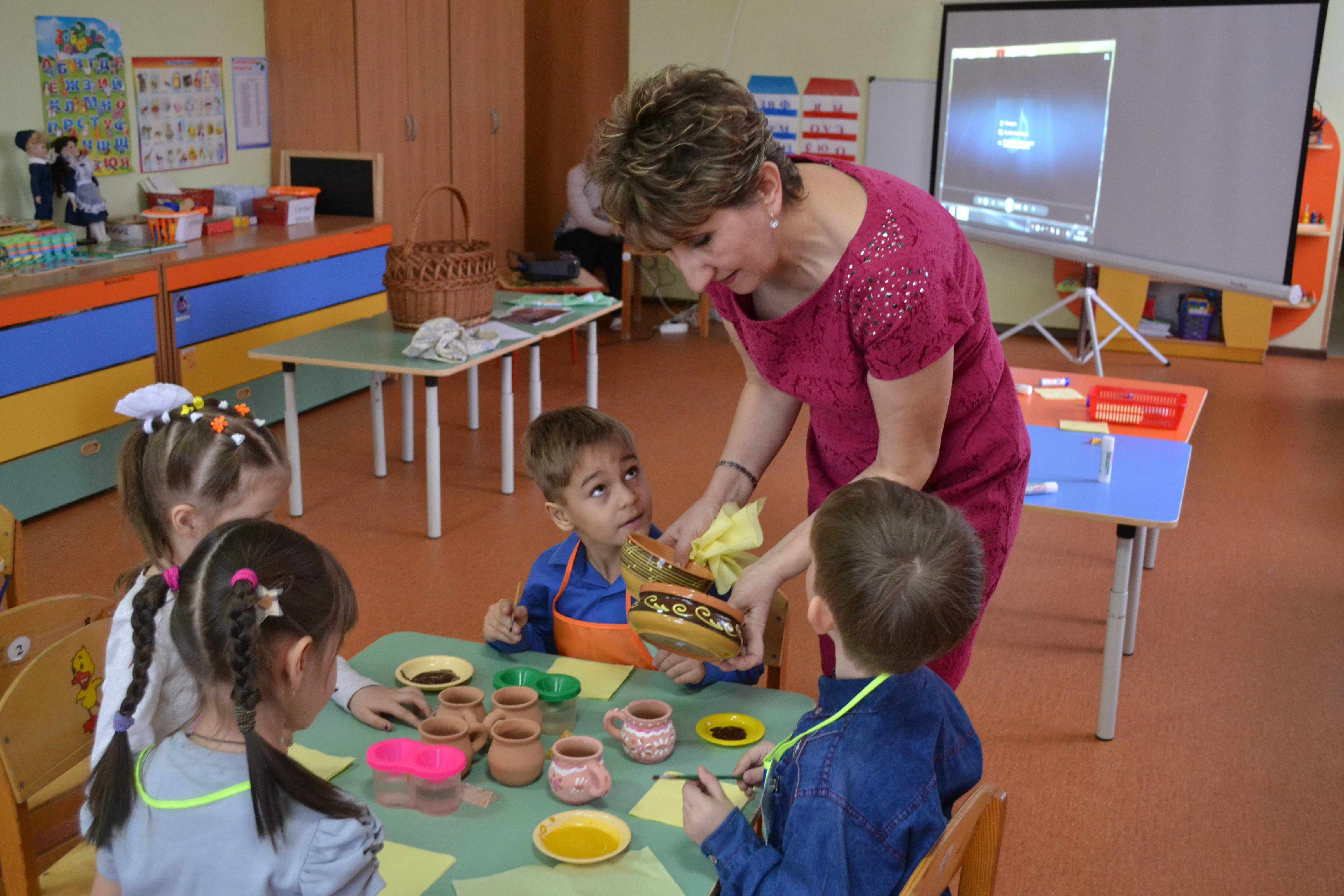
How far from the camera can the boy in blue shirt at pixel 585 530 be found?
1884 mm

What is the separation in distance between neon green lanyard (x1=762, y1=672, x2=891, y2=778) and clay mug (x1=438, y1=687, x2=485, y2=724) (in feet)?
1.26

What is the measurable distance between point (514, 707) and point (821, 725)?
0.42m

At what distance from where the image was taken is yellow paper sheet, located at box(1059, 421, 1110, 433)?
3119 mm

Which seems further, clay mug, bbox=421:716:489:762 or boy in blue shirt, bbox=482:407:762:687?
boy in blue shirt, bbox=482:407:762:687

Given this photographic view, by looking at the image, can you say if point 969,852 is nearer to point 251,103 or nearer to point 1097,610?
point 1097,610

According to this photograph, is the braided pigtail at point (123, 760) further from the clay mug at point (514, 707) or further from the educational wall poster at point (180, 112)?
the educational wall poster at point (180, 112)

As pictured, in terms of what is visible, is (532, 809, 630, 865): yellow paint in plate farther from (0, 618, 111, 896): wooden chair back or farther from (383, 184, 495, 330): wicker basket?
(383, 184, 495, 330): wicker basket

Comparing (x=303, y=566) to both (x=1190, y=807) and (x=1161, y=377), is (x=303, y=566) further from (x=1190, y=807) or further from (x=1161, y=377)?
(x=1161, y=377)

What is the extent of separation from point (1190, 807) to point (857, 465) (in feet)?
4.31

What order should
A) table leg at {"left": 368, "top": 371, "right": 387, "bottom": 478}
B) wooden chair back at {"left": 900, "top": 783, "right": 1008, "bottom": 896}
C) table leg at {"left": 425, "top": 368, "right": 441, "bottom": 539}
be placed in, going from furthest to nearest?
table leg at {"left": 368, "top": 371, "right": 387, "bottom": 478} → table leg at {"left": 425, "top": 368, "right": 441, "bottom": 539} → wooden chair back at {"left": 900, "top": 783, "right": 1008, "bottom": 896}

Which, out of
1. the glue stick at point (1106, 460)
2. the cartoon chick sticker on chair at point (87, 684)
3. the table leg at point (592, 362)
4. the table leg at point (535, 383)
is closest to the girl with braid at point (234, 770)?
the cartoon chick sticker on chair at point (87, 684)

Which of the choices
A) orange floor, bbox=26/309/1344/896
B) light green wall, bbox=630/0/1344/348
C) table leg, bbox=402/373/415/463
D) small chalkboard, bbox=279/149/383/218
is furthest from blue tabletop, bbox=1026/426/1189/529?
light green wall, bbox=630/0/1344/348

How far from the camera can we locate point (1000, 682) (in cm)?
297

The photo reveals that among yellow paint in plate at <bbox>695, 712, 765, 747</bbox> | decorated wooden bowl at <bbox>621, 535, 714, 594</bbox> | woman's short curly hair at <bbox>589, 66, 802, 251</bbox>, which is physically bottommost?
yellow paint in plate at <bbox>695, 712, 765, 747</bbox>
